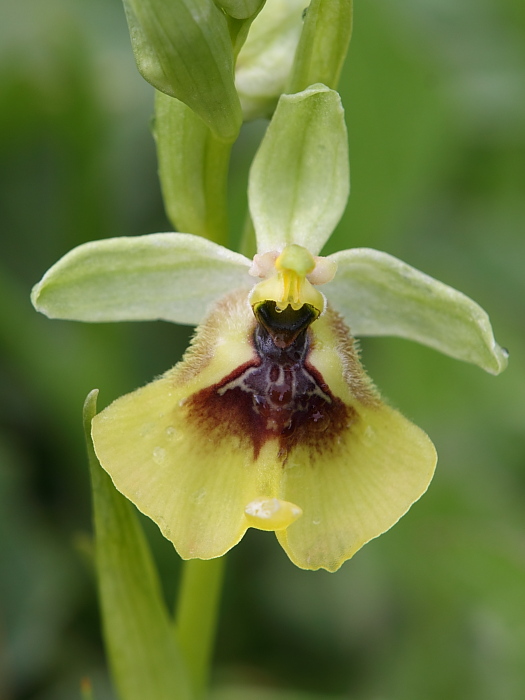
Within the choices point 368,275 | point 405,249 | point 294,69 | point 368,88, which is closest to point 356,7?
point 368,88

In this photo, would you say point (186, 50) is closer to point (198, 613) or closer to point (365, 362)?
point (198, 613)

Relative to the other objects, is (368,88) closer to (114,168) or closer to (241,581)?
(114,168)

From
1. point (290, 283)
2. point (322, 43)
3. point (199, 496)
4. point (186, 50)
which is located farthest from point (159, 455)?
point (322, 43)

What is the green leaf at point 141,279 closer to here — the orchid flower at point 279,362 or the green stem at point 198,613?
the orchid flower at point 279,362

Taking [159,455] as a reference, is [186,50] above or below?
above

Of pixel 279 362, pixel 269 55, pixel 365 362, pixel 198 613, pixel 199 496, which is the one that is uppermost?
pixel 269 55

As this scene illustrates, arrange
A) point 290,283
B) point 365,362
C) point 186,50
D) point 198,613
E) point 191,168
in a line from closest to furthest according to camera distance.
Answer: point 186,50
point 290,283
point 191,168
point 198,613
point 365,362

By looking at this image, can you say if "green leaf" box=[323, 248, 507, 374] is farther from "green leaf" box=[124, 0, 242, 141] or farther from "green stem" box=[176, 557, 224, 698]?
"green stem" box=[176, 557, 224, 698]
